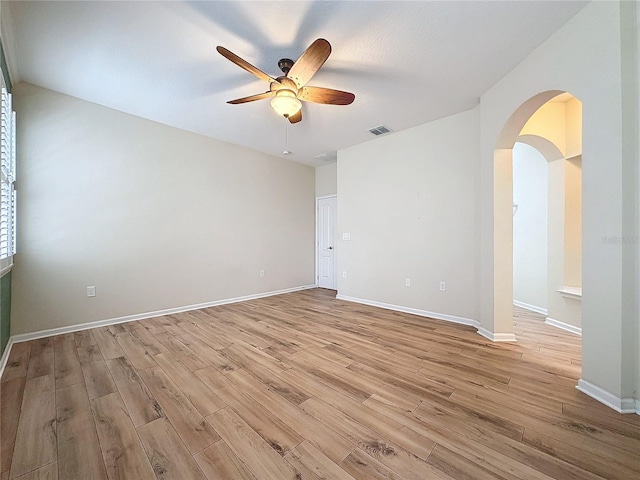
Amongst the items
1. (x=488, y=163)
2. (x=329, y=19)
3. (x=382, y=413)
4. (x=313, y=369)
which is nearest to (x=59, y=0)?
(x=329, y=19)

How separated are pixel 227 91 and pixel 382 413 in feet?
10.8

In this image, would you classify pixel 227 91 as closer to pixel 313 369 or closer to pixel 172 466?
pixel 313 369

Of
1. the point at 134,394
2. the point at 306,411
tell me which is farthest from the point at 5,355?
the point at 306,411

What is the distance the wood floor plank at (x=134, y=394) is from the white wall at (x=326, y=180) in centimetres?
444

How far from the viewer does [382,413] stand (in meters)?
1.51

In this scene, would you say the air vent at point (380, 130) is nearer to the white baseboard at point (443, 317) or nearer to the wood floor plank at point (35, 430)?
the white baseboard at point (443, 317)

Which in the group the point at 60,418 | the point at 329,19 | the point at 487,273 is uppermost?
the point at 329,19

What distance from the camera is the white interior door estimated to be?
5.55m

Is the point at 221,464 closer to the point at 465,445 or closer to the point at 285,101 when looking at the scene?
the point at 465,445

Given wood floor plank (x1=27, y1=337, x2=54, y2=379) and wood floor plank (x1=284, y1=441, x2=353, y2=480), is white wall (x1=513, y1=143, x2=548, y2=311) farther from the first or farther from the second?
wood floor plank (x1=27, y1=337, x2=54, y2=379)

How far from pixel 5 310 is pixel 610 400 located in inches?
198

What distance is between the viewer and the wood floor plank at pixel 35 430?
1185 millimetres

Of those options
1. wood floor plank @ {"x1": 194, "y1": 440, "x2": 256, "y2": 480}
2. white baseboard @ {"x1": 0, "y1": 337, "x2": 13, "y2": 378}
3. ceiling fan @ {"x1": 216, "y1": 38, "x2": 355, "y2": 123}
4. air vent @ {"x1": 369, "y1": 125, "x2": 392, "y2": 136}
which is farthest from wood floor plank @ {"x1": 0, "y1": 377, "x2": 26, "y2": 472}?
air vent @ {"x1": 369, "y1": 125, "x2": 392, "y2": 136}

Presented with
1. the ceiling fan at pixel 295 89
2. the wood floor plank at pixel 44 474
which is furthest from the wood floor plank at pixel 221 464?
the ceiling fan at pixel 295 89
